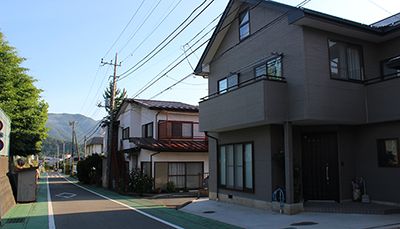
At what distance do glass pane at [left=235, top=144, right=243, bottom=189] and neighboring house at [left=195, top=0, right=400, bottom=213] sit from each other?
0.28 ft

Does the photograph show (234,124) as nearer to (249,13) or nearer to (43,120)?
(249,13)

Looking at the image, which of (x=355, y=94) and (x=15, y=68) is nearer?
(x=355, y=94)

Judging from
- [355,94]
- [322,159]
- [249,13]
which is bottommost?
[322,159]

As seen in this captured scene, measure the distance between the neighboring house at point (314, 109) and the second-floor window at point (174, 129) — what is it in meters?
11.2

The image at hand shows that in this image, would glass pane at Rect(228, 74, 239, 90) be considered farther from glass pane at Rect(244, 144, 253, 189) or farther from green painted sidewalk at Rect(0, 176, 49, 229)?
green painted sidewalk at Rect(0, 176, 49, 229)

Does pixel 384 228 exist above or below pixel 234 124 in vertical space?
below

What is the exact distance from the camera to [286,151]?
1266 centimetres

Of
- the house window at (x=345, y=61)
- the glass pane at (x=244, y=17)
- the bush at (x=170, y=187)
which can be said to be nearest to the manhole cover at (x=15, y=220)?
the glass pane at (x=244, y=17)

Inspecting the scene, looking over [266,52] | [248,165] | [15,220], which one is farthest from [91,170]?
[266,52]

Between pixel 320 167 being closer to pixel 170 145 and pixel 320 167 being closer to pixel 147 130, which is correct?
pixel 170 145

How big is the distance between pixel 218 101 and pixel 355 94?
18.0ft

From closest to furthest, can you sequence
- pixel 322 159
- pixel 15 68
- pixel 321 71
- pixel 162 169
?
pixel 321 71 → pixel 322 159 → pixel 162 169 → pixel 15 68

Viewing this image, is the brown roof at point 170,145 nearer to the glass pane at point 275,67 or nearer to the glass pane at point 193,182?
the glass pane at point 193,182

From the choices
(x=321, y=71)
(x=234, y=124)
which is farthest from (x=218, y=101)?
(x=321, y=71)
